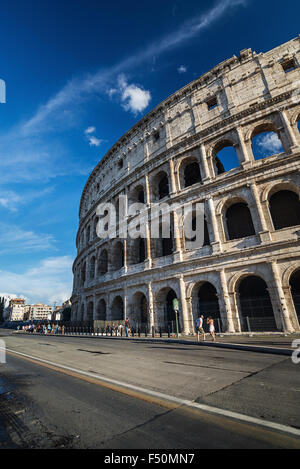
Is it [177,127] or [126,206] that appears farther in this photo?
[126,206]

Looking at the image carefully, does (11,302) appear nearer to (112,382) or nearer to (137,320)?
(137,320)

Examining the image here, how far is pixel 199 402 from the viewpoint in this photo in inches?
138

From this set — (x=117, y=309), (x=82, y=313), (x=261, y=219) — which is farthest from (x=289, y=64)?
(x=82, y=313)

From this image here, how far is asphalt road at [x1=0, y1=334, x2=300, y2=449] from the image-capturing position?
Answer: 2461mm

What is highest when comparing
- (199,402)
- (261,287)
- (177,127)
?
(177,127)

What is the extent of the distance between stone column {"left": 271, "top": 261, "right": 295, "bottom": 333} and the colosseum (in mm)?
59

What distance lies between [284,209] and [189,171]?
11.0 m

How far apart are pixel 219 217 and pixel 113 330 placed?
1407 centimetres

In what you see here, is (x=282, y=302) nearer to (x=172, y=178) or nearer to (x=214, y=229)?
(x=214, y=229)

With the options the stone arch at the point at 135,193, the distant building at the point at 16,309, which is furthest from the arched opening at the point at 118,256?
the distant building at the point at 16,309

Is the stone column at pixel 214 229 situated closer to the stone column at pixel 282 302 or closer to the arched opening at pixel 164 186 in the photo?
the stone column at pixel 282 302

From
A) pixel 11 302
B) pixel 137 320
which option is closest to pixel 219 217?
pixel 137 320

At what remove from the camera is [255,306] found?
15500 millimetres
